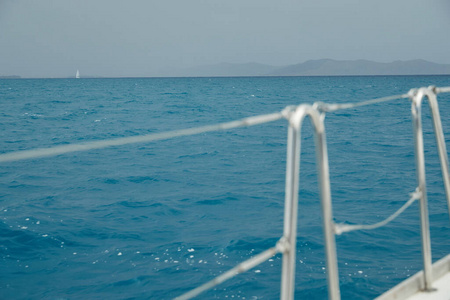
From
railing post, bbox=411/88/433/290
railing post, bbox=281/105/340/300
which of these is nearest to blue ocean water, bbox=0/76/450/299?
railing post, bbox=411/88/433/290

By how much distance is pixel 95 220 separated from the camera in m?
8.08

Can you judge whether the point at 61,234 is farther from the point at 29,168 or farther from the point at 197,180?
the point at 29,168

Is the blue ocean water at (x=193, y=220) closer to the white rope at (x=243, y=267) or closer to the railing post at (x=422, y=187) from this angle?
the railing post at (x=422, y=187)

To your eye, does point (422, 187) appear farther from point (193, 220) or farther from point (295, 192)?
point (193, 220)

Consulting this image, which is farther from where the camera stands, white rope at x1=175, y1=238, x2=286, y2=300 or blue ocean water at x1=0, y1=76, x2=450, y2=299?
blue ocean water at x1=0, y1=76, x2=450, y2=299

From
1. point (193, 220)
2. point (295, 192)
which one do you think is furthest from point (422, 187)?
point (193, 220)

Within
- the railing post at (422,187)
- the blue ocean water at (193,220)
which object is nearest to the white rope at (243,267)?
the railing post at (422,187)

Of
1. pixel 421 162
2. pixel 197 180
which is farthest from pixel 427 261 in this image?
pixel 197 180

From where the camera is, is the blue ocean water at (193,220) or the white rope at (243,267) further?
the blue ocean water at (193,220)

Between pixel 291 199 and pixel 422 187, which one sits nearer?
pixel 291 199

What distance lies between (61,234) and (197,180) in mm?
4395

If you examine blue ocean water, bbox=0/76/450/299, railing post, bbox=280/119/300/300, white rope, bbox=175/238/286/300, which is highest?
railing post, bbox=280/119/300/300

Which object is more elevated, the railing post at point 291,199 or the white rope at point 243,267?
the railing post at point 291,199

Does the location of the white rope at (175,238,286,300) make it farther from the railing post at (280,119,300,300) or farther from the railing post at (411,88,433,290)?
the railing post at (411,88,433,290)
